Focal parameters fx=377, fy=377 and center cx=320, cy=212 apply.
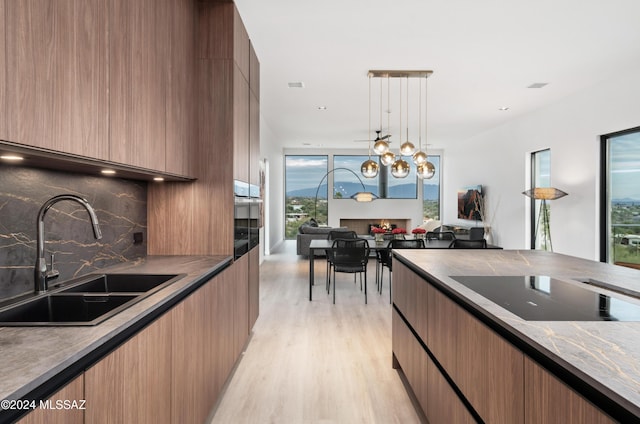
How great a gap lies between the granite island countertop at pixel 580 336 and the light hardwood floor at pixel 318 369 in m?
1.00

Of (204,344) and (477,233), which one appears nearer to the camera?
(204,344)

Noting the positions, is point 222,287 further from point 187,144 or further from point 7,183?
point 7,183

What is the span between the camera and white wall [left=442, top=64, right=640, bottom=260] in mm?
4801

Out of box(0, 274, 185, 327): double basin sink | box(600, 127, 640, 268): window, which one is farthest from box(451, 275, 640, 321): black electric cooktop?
box(600, 127, 640, 268): window

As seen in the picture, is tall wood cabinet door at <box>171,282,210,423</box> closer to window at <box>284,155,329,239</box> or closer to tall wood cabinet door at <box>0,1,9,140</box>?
tall wood cabinet door at <box>0,1,9,140</box>

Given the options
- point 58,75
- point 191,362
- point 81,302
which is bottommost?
point 191,362

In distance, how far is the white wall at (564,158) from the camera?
4801 mm

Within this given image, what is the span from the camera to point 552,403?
0.91 metres

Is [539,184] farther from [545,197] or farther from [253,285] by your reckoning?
Result: [253,285]

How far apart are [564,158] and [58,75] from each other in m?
6.46

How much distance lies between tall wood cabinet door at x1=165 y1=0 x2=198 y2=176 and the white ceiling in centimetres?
67

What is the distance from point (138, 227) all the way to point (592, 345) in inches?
101

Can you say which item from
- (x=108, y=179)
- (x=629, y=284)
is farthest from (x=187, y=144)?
(x=629, y=284)

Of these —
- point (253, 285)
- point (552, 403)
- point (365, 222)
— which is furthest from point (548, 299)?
point (365, 222)
